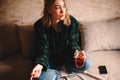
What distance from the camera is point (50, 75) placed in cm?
170

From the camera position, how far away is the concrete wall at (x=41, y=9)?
2.22 metres

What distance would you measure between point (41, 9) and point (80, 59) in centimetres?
80

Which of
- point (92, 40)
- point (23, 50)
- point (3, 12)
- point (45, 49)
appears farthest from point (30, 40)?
point (92, 40)

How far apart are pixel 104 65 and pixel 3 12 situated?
1.11m

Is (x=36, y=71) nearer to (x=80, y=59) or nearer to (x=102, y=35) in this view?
(x=80, y=59)

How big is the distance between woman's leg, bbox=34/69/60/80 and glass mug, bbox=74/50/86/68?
175mm

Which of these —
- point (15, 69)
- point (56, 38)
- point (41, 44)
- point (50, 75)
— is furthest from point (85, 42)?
point (15, 69)

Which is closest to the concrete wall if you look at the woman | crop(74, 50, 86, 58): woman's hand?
the woman

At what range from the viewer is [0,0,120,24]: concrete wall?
222cm

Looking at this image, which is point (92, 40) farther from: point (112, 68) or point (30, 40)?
point (30, 40)

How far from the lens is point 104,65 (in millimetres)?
1890

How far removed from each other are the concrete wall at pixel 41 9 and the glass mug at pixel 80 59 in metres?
0.67

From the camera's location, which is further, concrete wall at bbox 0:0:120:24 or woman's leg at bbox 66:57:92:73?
concrete wall at bbox 0:0:120:24

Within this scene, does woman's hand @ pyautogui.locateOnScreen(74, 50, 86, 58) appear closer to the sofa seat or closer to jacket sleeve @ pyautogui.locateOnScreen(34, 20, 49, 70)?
jacket sleeve @ pyautogui.locateOnScreen(34, 20, 49, 70)
